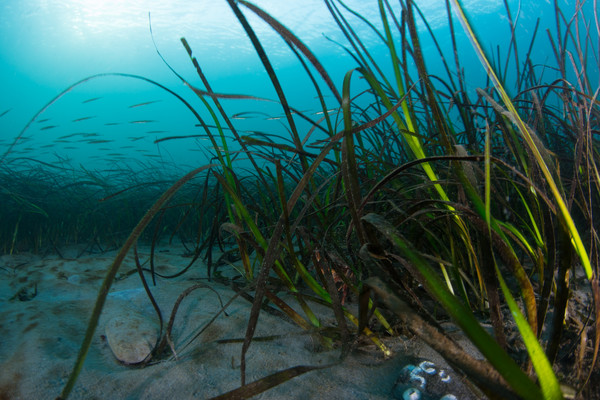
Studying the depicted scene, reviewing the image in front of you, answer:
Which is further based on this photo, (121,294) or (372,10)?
(372,10)

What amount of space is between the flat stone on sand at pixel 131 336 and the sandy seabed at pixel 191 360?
34mm

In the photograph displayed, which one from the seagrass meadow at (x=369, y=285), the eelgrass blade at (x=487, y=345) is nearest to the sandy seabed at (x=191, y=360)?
the seagrass meadow at (x=369, y=285)

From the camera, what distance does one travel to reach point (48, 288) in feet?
5.93

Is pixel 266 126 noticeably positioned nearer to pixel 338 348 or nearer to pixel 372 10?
pixel 372 10

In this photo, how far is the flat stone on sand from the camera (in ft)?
3.45

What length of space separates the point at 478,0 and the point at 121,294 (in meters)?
47.9

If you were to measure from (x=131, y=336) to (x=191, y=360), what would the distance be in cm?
29

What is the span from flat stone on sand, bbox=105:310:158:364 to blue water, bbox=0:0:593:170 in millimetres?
23359

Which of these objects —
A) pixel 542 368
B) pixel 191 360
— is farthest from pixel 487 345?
pixel 191 360

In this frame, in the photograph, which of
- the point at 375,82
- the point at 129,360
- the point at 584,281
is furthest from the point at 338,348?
the point at 584,281

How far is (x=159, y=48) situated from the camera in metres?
49.1

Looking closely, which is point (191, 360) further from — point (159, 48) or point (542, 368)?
point (159, 48)

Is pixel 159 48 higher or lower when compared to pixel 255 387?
higher

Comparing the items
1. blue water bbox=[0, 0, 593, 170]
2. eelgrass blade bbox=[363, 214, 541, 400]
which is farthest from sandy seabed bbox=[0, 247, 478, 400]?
blue water bbox=[0, 0, 593, 170]
